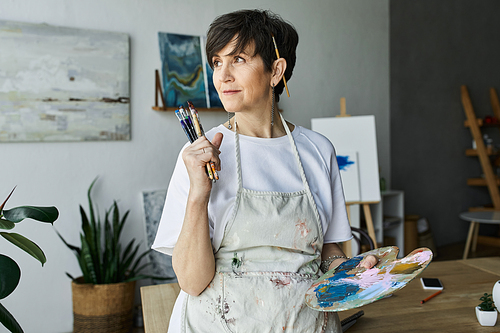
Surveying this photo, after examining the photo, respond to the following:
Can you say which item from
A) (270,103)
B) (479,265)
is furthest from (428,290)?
(270,103)

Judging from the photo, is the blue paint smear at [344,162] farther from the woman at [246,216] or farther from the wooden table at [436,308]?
the woman at [246,216]

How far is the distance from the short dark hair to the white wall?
7.80 ft

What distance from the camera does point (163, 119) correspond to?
3.50m

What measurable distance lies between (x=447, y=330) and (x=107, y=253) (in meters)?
2.38

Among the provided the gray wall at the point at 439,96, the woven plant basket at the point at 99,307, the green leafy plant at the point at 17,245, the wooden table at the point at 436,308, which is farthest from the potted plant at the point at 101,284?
the gray wall at the point at 439,96

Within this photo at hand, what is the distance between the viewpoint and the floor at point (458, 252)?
536 cm

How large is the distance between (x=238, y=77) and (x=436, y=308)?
1.18m

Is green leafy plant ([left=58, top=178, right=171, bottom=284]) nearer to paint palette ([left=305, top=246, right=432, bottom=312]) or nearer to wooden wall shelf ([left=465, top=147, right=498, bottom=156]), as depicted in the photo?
paint palette ([left=305, top=246, right=432, bottom=312])

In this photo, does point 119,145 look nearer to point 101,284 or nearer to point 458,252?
point 101,284

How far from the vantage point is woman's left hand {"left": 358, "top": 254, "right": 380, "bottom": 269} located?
107 centimetres

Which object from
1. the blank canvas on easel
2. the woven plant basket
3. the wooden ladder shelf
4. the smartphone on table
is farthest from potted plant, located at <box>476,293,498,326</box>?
the wooden ladder shelf

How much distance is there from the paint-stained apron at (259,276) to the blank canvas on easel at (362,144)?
235 cm

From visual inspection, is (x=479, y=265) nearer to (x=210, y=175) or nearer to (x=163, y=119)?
(x=210, y=175)

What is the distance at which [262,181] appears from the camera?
3.74 ft
